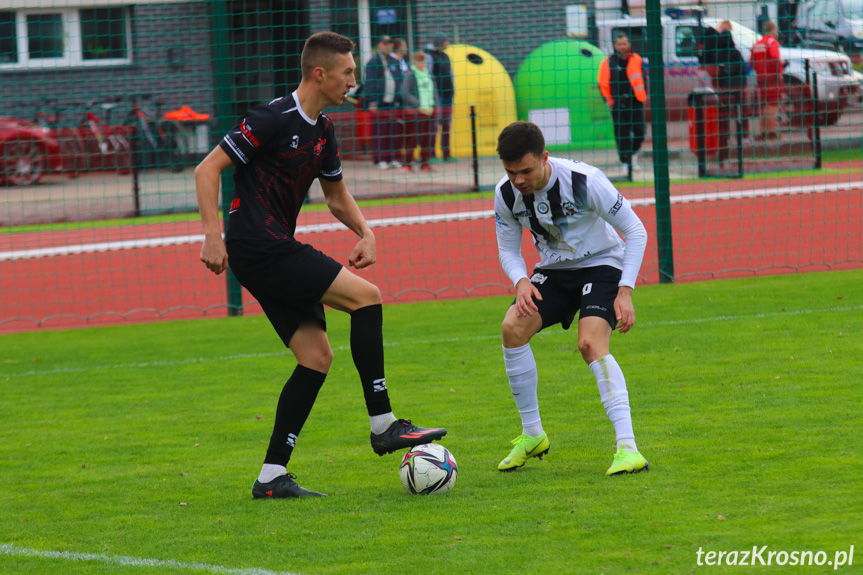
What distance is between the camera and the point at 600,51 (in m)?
14.0

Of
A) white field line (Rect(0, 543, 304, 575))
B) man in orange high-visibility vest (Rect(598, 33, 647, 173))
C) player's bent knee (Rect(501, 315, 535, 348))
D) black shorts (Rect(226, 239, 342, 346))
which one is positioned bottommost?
white field line (Rect(0, 543, 304, 575))

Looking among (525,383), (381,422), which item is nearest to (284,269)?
(381,422)

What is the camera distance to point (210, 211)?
13.8ft

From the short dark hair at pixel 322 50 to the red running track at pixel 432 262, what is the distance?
586cm

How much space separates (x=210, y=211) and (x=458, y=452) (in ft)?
5.64

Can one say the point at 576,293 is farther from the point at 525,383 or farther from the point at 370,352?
the point at 370,352

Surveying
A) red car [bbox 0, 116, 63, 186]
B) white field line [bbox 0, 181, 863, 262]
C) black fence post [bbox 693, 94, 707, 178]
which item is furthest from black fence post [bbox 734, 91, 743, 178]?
red car [bbox 0, 116, 63, 186]

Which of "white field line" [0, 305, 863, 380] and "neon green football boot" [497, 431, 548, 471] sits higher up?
"white field line" [0, 305, 863, 380]

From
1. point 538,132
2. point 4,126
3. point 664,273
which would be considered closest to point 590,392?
point 538,132

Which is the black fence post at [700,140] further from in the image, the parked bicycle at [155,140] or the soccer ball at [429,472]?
the soccer ball at [429,472]

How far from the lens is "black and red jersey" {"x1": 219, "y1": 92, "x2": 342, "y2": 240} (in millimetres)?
4273

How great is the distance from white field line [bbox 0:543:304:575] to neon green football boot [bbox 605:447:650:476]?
1511mm

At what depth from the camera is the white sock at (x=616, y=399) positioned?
4414mm

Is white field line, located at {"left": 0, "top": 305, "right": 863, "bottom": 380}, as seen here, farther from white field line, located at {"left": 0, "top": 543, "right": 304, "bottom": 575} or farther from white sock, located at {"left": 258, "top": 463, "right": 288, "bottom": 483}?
white field line, located at {"left": 0, "top": 543, "right": 304, "bottom": 575}
